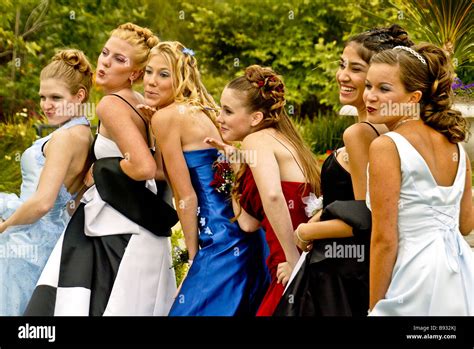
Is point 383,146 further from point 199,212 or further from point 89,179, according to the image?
point 89,179

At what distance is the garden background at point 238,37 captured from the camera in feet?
35.9

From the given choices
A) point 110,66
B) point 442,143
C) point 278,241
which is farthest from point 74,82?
point 442,143

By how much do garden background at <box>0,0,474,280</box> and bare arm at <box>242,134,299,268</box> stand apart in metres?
5.85

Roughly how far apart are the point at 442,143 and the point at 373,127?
15.5 inches

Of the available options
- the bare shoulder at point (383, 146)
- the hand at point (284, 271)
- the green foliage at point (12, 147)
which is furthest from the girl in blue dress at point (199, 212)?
the green foliage at point (12, 147)

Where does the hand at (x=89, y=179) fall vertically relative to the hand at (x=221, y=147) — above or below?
below

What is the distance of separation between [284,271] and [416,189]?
99 centimetres

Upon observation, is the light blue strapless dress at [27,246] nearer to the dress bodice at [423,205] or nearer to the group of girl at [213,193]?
the group of girl at [213,193]

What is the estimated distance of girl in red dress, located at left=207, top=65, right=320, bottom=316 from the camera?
4.48m

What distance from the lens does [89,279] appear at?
481 cm

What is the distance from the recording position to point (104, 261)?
4.87m

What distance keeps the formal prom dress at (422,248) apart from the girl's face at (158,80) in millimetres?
1553

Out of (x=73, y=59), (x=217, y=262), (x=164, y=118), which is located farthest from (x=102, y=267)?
(x=73, y=59)

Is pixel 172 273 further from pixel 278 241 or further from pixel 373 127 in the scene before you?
pixel 373 127
